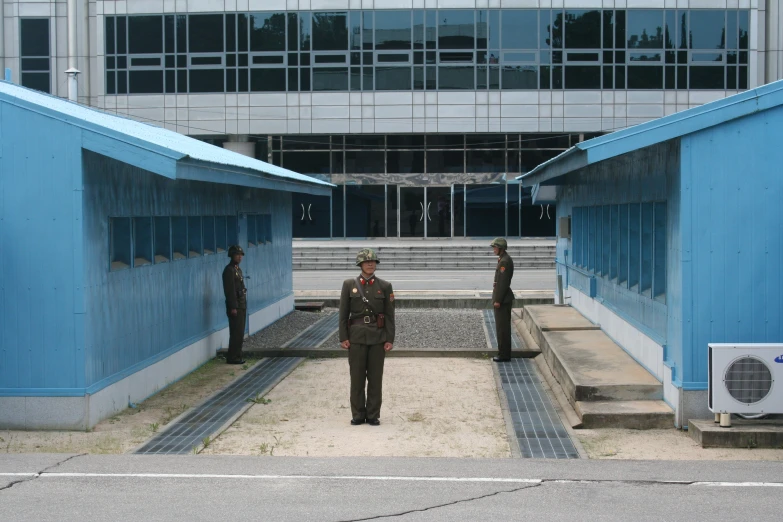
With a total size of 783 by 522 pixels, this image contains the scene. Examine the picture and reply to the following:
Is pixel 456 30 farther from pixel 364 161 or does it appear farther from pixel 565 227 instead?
pixel 565 227

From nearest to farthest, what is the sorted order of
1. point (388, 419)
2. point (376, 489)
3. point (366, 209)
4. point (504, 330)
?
point (376, 489)
point (388, 419)
point (504, 330)
point (366, 209)

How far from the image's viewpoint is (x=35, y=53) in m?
44.4

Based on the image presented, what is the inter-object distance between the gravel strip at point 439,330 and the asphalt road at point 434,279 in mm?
4886

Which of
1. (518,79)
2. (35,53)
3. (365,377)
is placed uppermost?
(35,53)

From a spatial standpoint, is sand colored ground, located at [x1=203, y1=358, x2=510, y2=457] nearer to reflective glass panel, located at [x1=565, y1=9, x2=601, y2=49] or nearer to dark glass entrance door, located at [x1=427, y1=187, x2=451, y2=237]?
reflective glass panel, located at [x1=565, y1=9, x2=601, y2=49]

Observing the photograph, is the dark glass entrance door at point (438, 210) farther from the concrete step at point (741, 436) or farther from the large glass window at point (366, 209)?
the concrete step at point (741, 436)

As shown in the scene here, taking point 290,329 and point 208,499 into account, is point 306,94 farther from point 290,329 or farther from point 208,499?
point 208,499

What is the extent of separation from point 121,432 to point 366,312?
271 centimetres

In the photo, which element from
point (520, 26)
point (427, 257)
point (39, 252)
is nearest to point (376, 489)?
point (39, 252)

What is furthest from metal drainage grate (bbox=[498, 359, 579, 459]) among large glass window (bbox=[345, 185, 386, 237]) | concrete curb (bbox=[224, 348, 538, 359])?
large glass window (bbox=[345, 185, 386, 237])

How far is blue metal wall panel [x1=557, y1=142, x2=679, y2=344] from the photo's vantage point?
11123 mm

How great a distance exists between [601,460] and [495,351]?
6.79 meters

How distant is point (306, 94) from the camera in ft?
142

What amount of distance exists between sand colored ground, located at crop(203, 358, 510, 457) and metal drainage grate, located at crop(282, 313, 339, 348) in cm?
249
